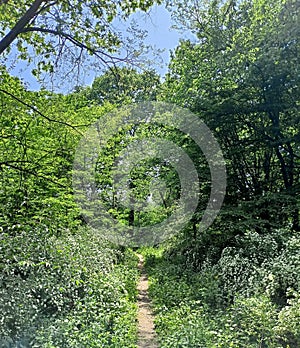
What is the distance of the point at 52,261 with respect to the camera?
543 centimetres

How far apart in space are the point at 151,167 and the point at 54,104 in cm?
700

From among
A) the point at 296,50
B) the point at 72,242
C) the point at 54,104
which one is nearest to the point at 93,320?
the point at 72,242

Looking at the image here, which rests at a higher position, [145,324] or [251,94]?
[251,94]

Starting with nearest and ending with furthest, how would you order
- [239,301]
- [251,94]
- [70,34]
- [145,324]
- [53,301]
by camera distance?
[70,34] < [53,301] < [239,301] < [145,324] < [251,94]

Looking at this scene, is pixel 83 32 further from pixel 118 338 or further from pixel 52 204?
pixel 118 338

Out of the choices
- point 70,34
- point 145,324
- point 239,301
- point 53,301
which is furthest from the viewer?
point 145,324

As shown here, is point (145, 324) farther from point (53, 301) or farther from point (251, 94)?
point (251, 94)

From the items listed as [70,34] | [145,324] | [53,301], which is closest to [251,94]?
[70,34]

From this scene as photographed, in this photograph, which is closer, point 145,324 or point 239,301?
point 239,301

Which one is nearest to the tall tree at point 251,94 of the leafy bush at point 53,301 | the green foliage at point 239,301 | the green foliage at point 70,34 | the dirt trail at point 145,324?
the green foliage at point 239,301

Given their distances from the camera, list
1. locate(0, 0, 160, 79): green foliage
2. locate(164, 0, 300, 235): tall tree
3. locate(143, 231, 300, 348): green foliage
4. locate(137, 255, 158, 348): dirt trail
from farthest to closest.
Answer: locate(164, 0, 300, 235): tall tree
locate(137, 255, 158, 348): dirt trail
locate(0, 0, 160, 79): green foliage
locate(143, 231, 300, 348): green foliage

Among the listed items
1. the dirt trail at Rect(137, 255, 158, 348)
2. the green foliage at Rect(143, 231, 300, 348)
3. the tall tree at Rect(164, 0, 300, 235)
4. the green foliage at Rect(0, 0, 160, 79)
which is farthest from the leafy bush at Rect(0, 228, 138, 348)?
the tall tree at Rect(164, 0, 300, 235)

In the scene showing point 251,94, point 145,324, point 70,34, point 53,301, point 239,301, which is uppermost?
point 251,94

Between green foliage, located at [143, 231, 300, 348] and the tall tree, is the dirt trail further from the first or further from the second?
the tall tree
